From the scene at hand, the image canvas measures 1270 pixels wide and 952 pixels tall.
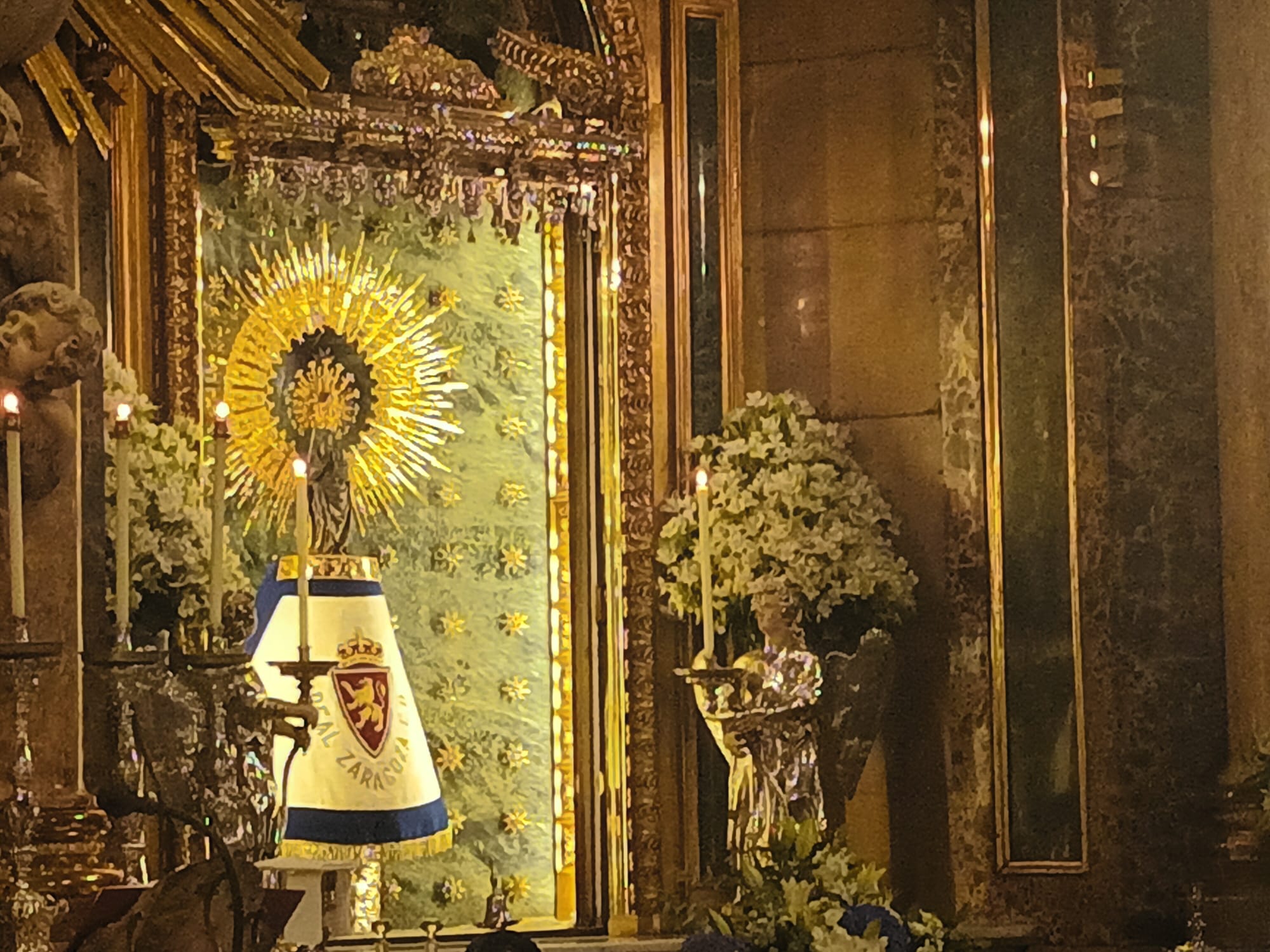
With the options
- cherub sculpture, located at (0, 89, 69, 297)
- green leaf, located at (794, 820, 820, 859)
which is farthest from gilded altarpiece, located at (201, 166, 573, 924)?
cherub sculpture, located at (0, 89, 69, 297)

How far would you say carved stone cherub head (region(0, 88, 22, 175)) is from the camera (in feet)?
12.6

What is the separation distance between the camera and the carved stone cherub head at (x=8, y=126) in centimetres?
→ 384

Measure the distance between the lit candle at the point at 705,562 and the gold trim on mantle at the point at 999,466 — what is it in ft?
2.32

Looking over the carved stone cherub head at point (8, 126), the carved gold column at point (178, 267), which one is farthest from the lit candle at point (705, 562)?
the carved stone cherub head at point (8, 126)

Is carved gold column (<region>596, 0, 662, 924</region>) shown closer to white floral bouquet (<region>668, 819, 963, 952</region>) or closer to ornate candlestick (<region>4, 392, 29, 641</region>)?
white floral bouquet (<region>668, 819, 963, 952</region>)

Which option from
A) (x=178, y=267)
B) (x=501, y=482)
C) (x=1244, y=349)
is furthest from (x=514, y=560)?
(x=1244, y=349)

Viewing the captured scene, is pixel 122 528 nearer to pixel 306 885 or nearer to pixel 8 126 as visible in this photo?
pixel 8 126

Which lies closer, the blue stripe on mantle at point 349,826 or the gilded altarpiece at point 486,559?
the blue stripe on mantle at point 349,826

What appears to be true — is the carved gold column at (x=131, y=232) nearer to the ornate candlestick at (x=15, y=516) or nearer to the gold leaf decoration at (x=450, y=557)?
the gold leaf decoration at (x=450, y=557)

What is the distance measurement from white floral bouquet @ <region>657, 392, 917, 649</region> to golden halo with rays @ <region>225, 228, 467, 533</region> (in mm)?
625

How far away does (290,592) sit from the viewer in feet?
17.9

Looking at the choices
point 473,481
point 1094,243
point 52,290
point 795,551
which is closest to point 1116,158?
point 1094,243

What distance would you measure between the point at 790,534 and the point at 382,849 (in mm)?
1129

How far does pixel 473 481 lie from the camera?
5.84 metres
